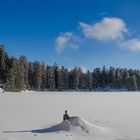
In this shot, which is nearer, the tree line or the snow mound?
the snow mound

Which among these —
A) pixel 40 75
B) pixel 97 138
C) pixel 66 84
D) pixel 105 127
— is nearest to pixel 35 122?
pixel 105 127

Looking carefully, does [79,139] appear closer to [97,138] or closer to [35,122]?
[97,138]

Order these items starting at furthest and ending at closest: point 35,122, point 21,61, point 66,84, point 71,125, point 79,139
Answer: point 66,84 < point 21,61 < point 35,122 < point 71,125 < point 79,139

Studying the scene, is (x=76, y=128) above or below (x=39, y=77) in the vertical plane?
below

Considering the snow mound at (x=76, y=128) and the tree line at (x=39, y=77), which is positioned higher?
the tree line at (x=39, y=77)

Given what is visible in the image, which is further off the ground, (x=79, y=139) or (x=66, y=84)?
(x=66, y=84)

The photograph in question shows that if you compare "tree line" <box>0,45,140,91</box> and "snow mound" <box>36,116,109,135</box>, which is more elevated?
"tree line" <box>0,45,140,91</box>

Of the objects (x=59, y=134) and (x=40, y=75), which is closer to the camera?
(x=59, y=134)

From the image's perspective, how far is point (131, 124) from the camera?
30859 mm

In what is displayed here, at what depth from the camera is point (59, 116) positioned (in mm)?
35719

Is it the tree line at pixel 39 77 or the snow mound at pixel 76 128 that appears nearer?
the snow mound at pixel 76 128

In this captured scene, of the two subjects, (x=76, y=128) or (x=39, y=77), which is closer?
(x=76, y=128)

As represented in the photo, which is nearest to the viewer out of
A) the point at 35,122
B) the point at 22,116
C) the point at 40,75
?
the point at 35,122

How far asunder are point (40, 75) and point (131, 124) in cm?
12964
